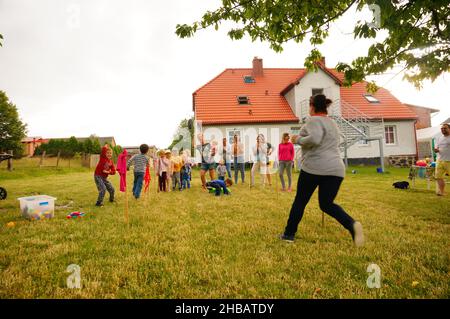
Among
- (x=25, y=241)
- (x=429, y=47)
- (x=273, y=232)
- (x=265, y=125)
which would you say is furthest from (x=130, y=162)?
(x=265, y=125)

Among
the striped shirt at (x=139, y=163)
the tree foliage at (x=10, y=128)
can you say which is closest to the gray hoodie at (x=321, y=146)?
the striped shirt at (x=139, y=163)

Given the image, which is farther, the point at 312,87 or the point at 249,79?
the point at 249,79

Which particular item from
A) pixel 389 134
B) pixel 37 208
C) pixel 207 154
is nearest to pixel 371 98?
pixel 389 134

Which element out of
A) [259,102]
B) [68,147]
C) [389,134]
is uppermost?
[259,102]

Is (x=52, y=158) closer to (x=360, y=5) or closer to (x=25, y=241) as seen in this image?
(x=25, y=241)

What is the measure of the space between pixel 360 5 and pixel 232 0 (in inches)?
84.5

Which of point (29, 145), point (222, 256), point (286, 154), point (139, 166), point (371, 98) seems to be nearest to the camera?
point (222, 256)

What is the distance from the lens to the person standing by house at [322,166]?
9.87ft

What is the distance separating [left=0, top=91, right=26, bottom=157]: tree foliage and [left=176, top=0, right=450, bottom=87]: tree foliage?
127 ft

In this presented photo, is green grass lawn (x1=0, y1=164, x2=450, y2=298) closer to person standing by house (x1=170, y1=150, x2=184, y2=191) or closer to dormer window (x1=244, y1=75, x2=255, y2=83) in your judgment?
person standing by house (x1=170, y1=150, x2=184, y2=191)

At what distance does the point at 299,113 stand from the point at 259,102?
3.73 meters

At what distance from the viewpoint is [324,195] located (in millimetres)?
3082

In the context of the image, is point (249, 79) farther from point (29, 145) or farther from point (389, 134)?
point (29, 145)

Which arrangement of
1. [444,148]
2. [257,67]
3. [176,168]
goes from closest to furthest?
[444,148] → [176,168] → [257,67]
